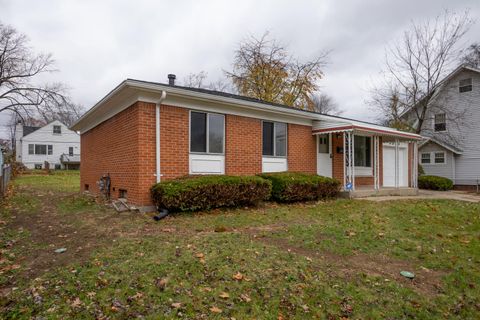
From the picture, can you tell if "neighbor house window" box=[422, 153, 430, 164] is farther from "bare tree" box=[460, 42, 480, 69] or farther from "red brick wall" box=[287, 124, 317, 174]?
"red brick wall" box=[287, 124, 317, 174]

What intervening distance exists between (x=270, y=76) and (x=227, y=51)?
452cm

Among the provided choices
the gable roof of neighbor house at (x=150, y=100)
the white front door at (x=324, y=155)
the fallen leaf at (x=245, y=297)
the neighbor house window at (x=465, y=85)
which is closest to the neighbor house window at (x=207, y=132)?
the gable roof of neighbor house at (x=150, y=100)

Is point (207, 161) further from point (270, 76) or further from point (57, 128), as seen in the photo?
point (57, 128)

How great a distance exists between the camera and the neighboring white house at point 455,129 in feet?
66.6

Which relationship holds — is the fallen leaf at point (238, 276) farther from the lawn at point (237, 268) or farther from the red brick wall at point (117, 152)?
the red brick wall at point (117, 152)

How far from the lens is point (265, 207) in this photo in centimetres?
912

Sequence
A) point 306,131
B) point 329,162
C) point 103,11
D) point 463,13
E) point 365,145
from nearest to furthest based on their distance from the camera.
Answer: point 103,11 → point 306,131 → point 329,162 → point 365,145 → point 463,13

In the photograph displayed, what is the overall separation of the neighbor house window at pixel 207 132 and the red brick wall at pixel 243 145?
0.76 feet

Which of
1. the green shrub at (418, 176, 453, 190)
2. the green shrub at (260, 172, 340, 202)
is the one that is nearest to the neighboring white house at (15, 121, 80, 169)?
the green shrub at (260, 172, 340, 202)

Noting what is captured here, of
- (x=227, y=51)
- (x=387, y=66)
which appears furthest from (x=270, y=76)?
(x=387, y=66)

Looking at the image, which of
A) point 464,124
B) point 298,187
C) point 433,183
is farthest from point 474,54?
point 298,187

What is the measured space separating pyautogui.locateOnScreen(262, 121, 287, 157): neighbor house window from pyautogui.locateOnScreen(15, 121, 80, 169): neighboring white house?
34.8 meters

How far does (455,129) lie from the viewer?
21.4 metres

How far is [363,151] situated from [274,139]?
209 inches
